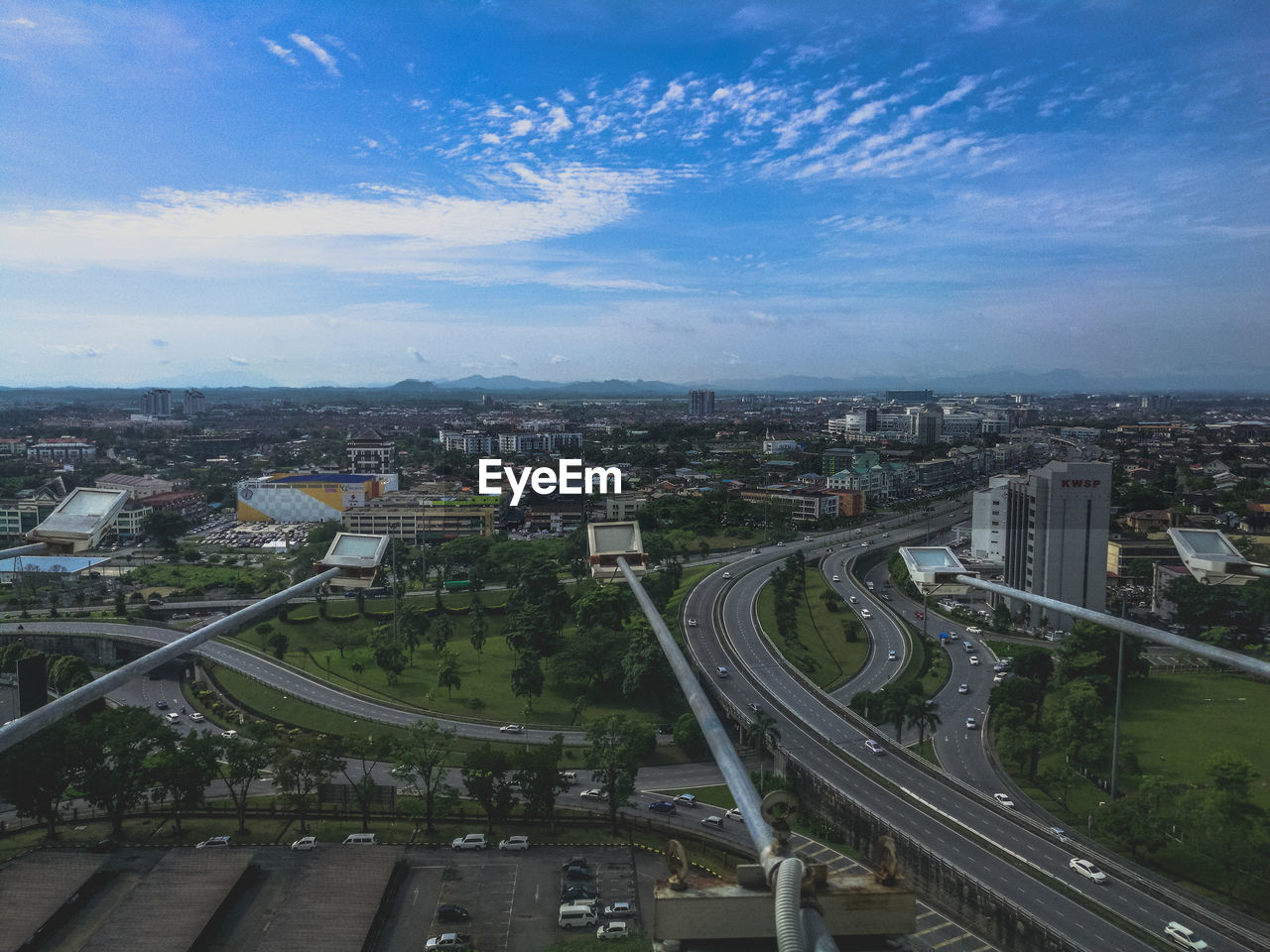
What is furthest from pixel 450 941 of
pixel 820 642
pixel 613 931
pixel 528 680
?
pixel 820 642

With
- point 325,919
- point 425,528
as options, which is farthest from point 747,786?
point 425,528

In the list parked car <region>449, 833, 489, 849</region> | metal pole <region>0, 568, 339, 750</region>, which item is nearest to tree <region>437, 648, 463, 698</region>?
parked car <region>449, 833, 489, 849</region>

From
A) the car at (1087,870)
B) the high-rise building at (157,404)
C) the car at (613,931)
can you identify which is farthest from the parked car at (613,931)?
the high-rise building at (157,404)

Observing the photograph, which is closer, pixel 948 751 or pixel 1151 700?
pixel 948 751

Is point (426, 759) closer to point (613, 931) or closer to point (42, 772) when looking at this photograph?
point (613, 931)

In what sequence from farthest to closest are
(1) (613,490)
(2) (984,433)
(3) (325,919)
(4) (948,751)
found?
(2) (984,433) < (1) (613,490) < (4) (948,751) < (3) (325,919)

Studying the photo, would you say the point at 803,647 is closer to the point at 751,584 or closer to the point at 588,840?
the point at 751,584

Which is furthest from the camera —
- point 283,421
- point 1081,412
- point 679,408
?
point 679,408

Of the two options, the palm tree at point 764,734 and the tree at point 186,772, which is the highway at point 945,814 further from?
the tree at point 186,772
